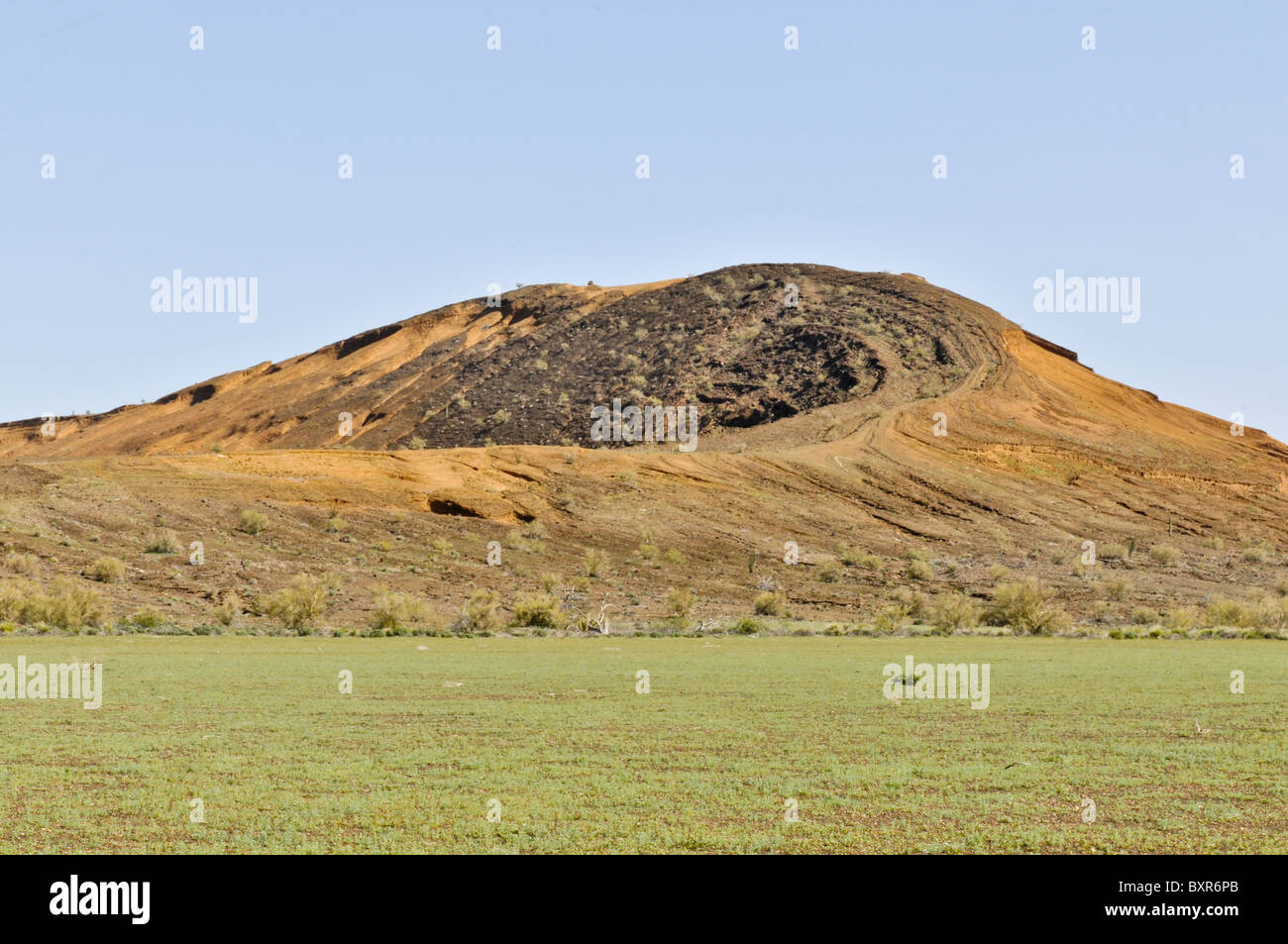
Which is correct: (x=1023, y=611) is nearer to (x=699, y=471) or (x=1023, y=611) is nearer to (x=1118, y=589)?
(x=1118, y=589)

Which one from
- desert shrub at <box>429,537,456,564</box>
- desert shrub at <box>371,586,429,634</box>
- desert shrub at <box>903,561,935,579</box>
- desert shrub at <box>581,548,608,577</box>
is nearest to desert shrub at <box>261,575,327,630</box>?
desert shrub at <box>371,586,429,634</box>

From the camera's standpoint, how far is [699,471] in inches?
2537

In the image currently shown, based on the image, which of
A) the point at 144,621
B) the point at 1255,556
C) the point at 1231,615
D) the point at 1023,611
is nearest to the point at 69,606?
the point at 144,621

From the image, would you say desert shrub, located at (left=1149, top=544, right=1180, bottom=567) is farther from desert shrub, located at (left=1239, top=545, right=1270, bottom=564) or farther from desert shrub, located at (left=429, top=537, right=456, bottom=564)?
desert shrub, located at (left=429, top=537, right=456, bottom=564)

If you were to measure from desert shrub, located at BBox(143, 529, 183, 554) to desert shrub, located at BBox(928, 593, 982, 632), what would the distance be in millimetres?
28330

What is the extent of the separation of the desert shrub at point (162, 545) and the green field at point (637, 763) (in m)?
21.5

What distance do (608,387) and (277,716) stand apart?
238 ft

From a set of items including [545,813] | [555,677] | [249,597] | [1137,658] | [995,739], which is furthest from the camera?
[249,597]

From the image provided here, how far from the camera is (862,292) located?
320ft

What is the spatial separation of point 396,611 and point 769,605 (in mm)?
14922

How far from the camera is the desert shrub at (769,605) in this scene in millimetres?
48156

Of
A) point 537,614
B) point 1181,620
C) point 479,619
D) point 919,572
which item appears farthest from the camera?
point 919,572

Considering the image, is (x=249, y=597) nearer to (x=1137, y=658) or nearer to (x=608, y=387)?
(x=1137, y=658)
